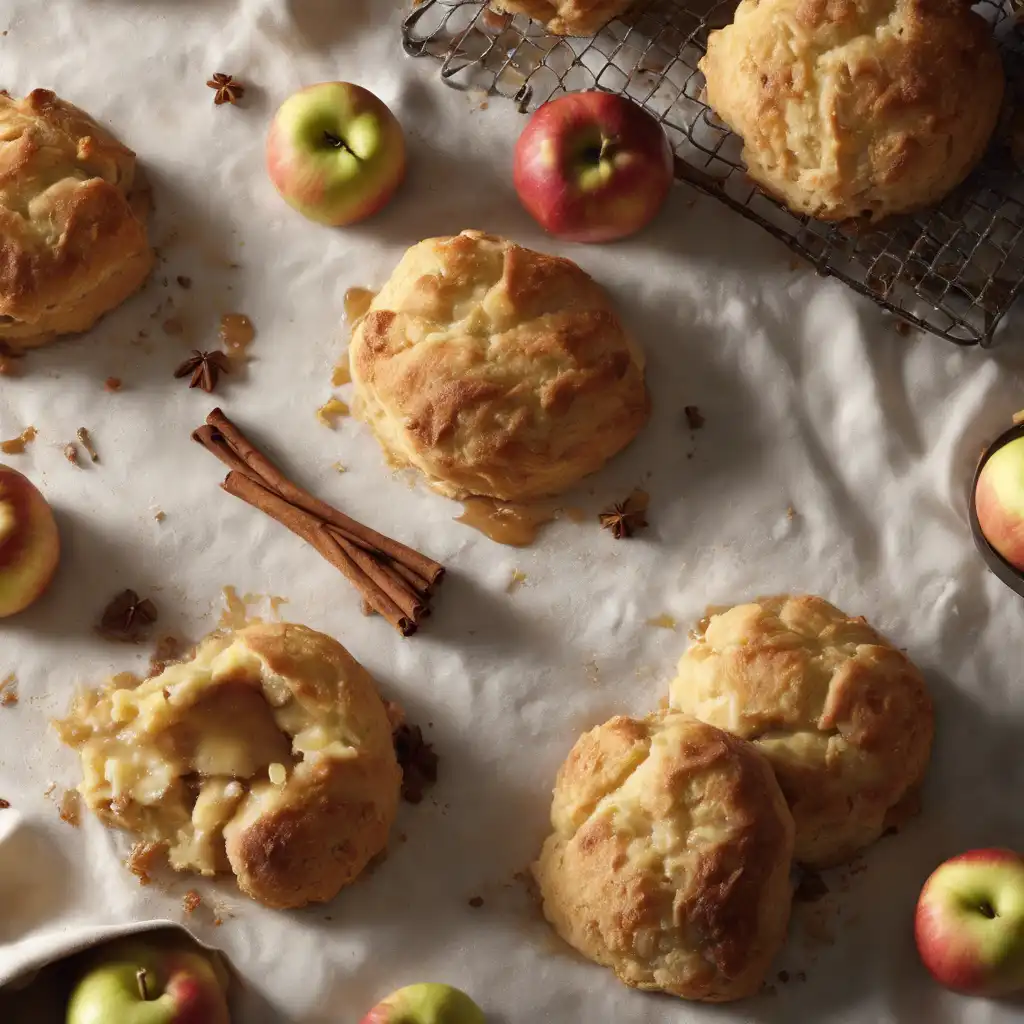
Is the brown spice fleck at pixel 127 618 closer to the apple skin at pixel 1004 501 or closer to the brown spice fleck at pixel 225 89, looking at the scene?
the brown spice fleck at pixel 225 89

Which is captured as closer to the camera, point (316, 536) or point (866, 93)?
point (866, 93)

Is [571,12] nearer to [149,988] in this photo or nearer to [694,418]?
[694,418]

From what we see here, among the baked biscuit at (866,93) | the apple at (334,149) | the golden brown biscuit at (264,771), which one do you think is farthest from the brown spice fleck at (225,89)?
the golden brown biscuit at (264,771)

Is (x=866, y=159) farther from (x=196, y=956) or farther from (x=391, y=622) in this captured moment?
(x=196, y=956)

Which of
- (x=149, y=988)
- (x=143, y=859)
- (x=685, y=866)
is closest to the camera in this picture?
(x=685, y=866)

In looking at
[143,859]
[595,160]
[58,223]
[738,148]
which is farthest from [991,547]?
[58,223]

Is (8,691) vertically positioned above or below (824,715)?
below

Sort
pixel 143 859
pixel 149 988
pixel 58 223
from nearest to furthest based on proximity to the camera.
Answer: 1. pixel 149 988
2. pixel 143 859
3. pixel 58 223
